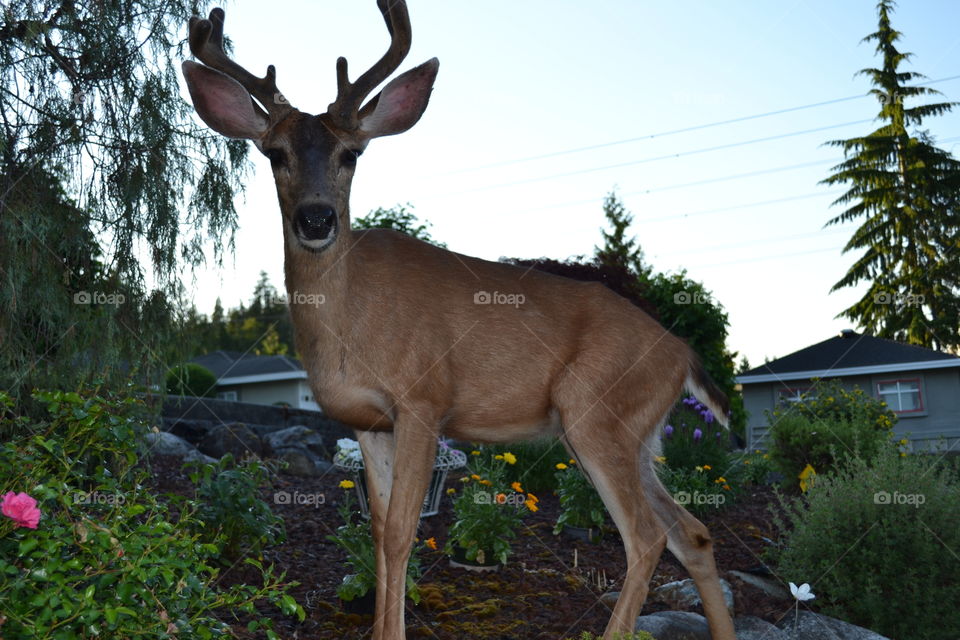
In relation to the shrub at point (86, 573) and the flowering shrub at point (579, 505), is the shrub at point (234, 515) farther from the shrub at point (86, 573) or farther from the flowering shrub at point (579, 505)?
the flowering shrub at point (579, 505)

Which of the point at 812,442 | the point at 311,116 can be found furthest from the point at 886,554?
the point at 812,442

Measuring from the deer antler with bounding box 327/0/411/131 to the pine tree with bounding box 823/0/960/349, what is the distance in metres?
25.5

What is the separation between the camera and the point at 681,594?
19.0 feet

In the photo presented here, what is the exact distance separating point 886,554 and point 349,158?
425cm

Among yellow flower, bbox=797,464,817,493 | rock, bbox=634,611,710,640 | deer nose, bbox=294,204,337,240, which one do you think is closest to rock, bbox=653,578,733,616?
rock, bbox=634,611,710,640

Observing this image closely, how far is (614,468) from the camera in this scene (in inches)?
182

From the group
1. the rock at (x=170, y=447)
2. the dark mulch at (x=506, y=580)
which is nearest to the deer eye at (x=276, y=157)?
the dark mulch at (x=506, y=580)

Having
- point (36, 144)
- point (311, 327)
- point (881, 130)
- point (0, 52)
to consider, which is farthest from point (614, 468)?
point (881, 130)

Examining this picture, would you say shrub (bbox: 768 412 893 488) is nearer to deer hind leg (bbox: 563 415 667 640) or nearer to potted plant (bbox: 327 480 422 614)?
deer hind leg (bbox: 563 415 667 640)

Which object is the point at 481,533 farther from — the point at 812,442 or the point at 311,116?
the point at 812,442

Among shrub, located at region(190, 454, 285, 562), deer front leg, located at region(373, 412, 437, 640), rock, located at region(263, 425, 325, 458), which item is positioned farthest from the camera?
rock, located at region(263, 425, 325, 458)

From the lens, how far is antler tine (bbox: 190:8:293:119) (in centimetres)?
479

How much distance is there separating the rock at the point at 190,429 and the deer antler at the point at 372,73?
8.73 m

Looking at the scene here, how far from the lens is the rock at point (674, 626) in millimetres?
4910
